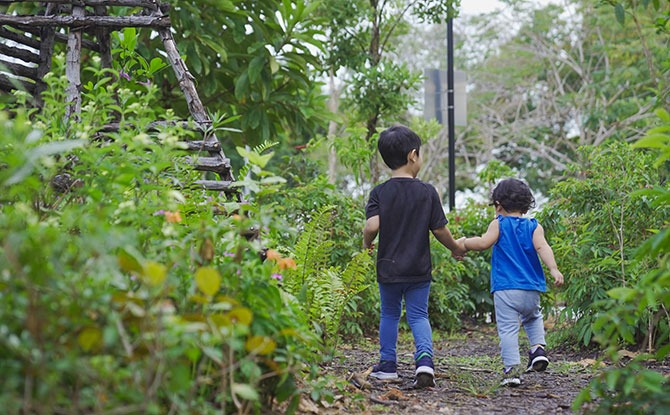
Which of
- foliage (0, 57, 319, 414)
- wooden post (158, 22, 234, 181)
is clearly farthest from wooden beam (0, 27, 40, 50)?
foliage (0, 57, 319, 414)

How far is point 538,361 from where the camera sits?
4.30 metres

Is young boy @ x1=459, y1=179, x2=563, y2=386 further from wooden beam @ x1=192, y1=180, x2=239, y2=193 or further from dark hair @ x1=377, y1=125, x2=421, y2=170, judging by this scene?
wooden beam @ x1=192, y1=180, x2=239, y2=193

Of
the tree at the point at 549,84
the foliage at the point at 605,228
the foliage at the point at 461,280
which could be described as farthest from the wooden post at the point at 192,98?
the tree at the point at 549,84

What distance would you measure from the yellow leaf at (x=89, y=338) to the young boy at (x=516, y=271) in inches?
114

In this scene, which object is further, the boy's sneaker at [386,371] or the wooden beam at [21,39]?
the wooden beam at [21,39]

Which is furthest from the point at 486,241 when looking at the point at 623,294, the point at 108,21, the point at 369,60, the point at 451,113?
the point at 451,113

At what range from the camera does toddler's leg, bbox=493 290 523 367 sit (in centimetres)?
431

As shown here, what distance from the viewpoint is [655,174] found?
5234 mm

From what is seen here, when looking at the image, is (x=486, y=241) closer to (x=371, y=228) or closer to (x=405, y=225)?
(x=405, y=225)

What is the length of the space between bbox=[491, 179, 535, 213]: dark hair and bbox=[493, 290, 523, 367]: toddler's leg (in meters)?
A: 0.53

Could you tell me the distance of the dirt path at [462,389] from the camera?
3.45 m

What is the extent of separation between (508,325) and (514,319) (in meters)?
0.06

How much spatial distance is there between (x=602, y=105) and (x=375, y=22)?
1377 cm

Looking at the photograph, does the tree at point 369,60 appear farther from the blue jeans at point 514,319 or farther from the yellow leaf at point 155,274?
the yellow leaf at point 155,274
